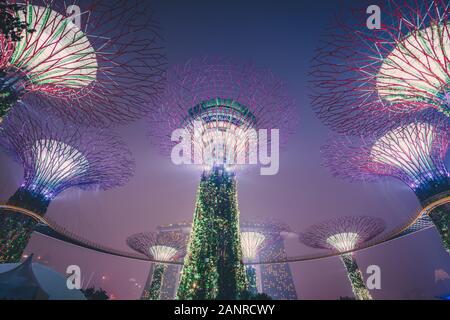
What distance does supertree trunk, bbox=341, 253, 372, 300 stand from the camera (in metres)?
26.8

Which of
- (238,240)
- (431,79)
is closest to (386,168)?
(431,79)

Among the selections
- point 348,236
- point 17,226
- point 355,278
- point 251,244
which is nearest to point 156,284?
point 251,244

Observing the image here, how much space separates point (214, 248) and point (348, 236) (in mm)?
23845

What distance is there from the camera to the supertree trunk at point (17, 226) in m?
17.1

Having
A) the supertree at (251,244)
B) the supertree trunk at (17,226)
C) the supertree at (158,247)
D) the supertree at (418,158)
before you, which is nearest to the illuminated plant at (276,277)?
the supertree at (251,244)

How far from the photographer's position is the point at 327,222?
29.8 meters

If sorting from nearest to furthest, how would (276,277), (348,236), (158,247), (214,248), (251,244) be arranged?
(214,248) → (348,236) → (158,247) → (251,244) → (276,277)

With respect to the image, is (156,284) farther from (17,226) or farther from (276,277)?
(276,277)

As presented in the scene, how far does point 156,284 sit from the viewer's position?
2897cm

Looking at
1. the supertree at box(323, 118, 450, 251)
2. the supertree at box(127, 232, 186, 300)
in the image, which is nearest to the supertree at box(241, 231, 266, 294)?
the supertree at box(127, 232, 186, 300)

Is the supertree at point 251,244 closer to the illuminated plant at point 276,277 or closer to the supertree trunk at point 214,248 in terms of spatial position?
the illuminated plant at point 276,277
